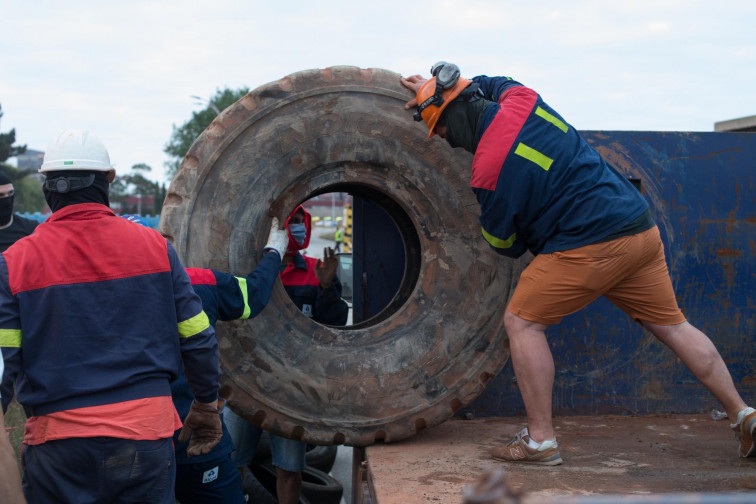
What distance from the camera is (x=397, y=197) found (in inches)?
133

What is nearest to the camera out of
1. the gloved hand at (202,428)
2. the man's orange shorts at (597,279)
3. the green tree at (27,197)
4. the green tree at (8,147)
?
the gloved hand at (202,428)

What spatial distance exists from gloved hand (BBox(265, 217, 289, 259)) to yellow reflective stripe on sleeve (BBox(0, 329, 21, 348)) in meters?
1.16

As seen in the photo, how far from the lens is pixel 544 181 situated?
2.85m

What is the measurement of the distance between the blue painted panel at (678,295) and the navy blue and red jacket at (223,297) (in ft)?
4.31

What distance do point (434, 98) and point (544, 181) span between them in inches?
22.0

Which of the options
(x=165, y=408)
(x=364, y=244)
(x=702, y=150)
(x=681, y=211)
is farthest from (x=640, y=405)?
(x=165, y=408)

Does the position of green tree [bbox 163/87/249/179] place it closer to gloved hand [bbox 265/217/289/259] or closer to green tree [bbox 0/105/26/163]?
green tree [bbox 0/105/26/163]

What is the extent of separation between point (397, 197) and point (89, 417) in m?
1.63

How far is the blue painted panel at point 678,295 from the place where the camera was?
3770 millimetres

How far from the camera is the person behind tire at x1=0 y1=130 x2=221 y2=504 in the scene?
226cm

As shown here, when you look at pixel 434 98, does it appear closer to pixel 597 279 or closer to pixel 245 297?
pixel 597 279

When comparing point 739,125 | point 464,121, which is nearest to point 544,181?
point 464,121

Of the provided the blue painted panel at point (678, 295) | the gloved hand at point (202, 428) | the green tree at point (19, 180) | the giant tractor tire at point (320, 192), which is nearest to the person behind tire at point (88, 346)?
the gloved hand at point (202, 428)

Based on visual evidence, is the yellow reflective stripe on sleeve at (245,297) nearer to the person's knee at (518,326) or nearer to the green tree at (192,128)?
the person's knee at (518,326)
